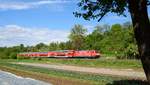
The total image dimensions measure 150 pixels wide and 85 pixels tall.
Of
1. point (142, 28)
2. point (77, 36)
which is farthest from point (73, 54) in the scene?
point (142, 28)

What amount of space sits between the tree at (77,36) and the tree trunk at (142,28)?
131690mm

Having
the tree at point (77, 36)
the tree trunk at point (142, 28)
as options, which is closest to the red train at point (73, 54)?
the tree at point (77, 36)

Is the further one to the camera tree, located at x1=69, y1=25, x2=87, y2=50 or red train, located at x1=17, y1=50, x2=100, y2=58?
tree, located at x1=69, y1=25, x2=87, y2=50

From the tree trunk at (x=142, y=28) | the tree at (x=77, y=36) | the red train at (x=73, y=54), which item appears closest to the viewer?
the tree trunk at (x=142, y=28)

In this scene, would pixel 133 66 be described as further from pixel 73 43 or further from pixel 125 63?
pixel 73 43

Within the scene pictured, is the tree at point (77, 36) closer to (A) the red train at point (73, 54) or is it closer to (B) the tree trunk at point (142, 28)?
(A) the red train at point (73, 54)

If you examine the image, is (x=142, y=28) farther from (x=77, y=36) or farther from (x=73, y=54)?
(x=77, y=36)

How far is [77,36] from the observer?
14725 centimetres

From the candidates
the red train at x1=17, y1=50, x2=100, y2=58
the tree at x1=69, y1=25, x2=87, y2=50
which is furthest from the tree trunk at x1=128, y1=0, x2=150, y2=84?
the tree at x1=69, y1=25, x2=87, y2=50

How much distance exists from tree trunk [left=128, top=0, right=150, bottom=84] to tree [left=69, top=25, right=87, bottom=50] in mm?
131690

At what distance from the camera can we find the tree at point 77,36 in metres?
146

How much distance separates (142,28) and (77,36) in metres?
135

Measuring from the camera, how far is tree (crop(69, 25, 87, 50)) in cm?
14561

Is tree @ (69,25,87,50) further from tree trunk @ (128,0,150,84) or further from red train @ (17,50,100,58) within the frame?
tree trunk @ (128,0,150,84)
